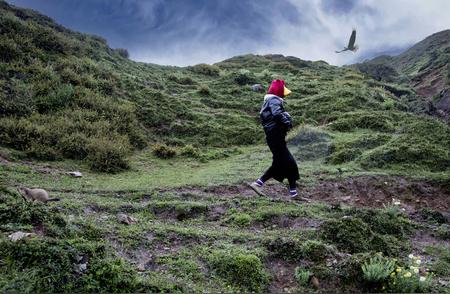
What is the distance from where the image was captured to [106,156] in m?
11.8

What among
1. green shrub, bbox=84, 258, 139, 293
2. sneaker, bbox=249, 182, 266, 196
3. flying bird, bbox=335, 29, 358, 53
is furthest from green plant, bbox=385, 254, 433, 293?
flying bird, bbox=335, 29, 358, 53

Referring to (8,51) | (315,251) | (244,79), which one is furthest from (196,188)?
(244,79)

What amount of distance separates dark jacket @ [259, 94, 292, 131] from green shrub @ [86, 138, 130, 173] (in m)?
5.01

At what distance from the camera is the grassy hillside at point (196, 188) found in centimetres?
514

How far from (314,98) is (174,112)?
772 centimetres

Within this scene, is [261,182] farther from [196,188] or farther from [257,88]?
[257,88]

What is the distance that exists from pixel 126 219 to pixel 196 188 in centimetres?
321

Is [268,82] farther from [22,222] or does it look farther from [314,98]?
[22,222]

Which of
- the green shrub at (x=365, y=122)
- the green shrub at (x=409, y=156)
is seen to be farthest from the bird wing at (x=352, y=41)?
the green shrub at (x=409, y=156)

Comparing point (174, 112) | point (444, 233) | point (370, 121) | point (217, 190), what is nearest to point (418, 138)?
point (370, 121)

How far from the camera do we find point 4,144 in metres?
11.3

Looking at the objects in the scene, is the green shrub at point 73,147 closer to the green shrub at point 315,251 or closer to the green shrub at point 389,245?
the green shrub at point 315,251

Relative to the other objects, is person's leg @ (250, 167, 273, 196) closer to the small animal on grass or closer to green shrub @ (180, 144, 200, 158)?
the small animal on grass

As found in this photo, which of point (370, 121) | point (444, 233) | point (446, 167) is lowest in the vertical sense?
point (444, 233)
